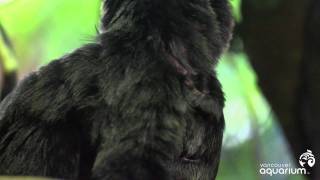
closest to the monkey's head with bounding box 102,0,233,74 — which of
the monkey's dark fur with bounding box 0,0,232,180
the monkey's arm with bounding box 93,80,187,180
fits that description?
the monkey's dark fur with bounding box 0,0,232,180

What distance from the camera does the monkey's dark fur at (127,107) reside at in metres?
1.25

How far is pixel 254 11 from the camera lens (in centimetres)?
207

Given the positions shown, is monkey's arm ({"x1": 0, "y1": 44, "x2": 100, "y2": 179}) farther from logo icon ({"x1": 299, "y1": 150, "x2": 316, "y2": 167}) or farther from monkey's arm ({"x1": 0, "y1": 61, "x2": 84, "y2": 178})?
logo icon ({"x1": 299, "y1": 150, "x2": 316, "y2": 167})

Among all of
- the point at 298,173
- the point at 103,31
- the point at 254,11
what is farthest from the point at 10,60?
the point at 298,173

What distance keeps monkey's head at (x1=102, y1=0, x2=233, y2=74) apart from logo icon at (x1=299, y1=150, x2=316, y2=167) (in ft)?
1.93

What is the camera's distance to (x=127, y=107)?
127cm

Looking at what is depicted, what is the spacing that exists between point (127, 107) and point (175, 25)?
0.81ft

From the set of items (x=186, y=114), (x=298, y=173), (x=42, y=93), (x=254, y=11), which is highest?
(x=42, y=93)

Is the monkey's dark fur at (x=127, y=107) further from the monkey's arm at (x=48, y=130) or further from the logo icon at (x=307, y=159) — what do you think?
the logo icon at (x=307, y=159)

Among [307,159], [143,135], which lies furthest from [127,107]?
[307,159]

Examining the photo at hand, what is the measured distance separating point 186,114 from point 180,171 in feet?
0.44

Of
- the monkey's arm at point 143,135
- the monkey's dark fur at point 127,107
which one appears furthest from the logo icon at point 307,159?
the monkey's arm at point 143,135

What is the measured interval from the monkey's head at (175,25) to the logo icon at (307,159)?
1.93 feet

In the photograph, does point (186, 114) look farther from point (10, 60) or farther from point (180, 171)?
point (10, 60)
